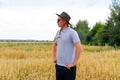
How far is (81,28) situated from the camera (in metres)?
74.1

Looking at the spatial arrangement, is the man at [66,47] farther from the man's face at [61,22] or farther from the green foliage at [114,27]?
the green foliage at [114,27]

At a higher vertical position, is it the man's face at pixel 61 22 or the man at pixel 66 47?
the man's face at pixel 61 22

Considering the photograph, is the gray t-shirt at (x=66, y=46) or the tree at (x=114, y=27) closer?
the gray t-shirt at (x=66, y=46)

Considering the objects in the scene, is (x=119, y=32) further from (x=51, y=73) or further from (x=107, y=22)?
(x=51, y=73)

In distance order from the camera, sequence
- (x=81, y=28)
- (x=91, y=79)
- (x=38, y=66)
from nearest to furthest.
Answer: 1. (x=91, y=79)
2. (x=38, y=66)
3. (x=81, y=28)

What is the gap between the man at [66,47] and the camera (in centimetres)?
623

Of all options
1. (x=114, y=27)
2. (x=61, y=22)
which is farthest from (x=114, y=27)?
(x=61, y=22)

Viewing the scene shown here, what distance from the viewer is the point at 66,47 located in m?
6.27

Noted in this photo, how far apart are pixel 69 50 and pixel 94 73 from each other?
466 centimetres

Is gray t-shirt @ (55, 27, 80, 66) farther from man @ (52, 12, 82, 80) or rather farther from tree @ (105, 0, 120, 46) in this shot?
tree @ (105, 0, 120, 46)

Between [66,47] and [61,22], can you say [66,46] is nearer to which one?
[66,47]

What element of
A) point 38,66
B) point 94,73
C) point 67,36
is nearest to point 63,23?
point 67,36

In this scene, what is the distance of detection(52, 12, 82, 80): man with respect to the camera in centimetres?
623

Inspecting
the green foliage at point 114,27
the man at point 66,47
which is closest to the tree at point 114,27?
the green foliage at point 114,27
